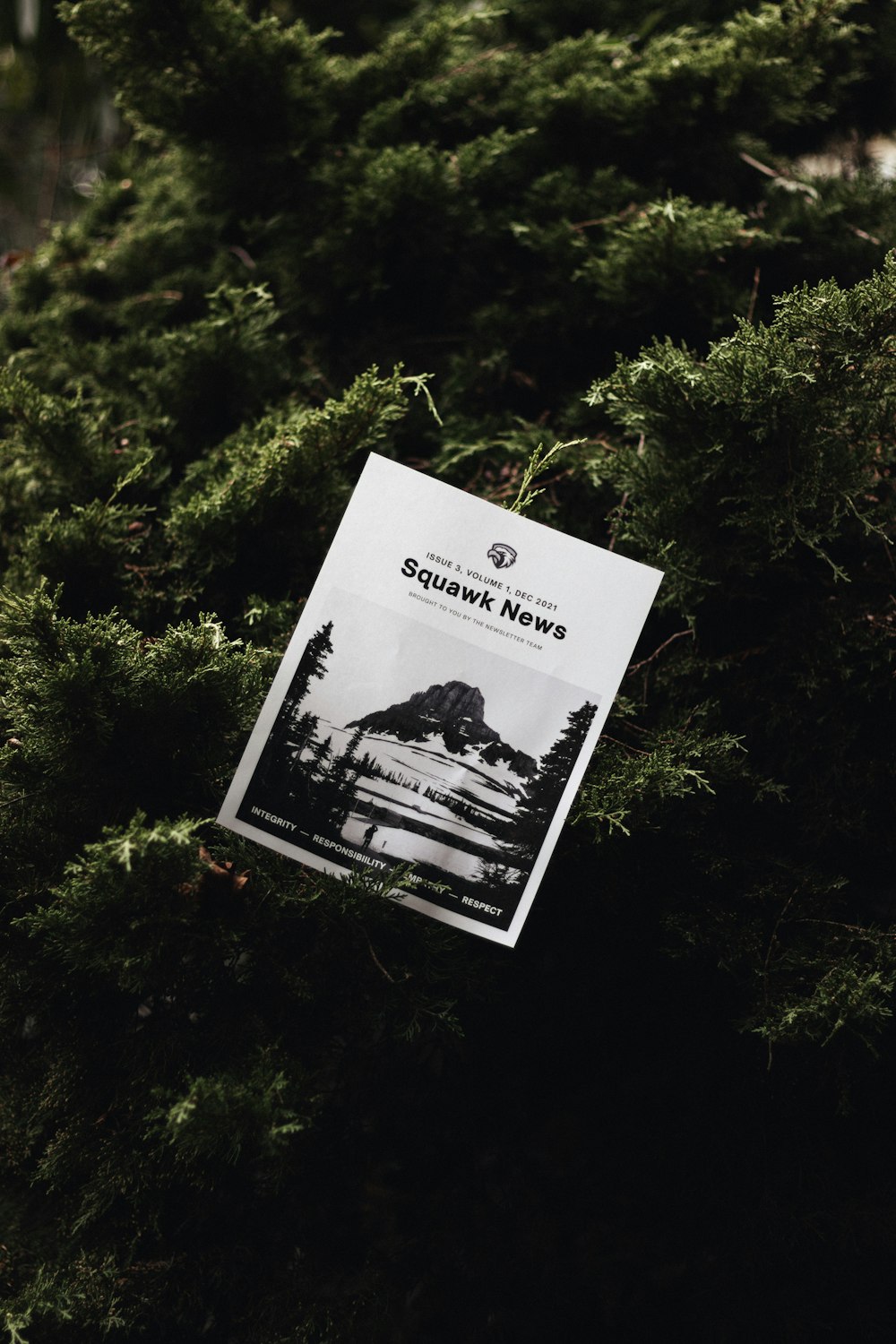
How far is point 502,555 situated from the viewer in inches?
33.4

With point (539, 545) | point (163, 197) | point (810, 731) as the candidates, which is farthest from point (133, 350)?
point (810, 731)

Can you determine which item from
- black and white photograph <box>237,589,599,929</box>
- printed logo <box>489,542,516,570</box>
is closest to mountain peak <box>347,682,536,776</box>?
black and white photograph <box>237,589,599,929</box>

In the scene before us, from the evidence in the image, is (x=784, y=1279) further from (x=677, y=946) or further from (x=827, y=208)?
(x=827, y=208)

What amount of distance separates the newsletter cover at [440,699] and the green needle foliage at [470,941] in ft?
0.18

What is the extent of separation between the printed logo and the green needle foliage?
6 cm

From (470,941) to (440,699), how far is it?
31 cm

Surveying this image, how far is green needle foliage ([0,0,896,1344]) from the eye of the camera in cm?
85

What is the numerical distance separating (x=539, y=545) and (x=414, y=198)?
2.68 feet

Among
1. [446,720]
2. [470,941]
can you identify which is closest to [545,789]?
[446,720]

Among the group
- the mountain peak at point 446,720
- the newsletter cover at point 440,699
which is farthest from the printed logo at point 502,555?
the mountain peak at point 446,720

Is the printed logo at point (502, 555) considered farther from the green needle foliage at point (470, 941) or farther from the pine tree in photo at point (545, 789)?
the pine tree in photo at point (545, 789)

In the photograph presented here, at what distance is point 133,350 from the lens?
146 cm

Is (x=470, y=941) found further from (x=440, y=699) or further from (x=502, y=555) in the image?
(x=502, y=555)

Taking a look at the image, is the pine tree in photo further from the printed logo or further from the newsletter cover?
the printed logo
